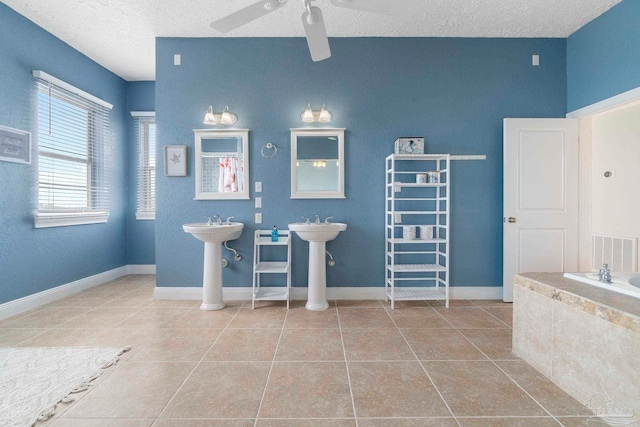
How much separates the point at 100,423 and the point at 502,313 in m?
3.18

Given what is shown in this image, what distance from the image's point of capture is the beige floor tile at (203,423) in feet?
4.54

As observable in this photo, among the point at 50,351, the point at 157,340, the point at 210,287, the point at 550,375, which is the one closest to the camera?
the point at 550,375

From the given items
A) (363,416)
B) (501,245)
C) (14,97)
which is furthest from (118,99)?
(501,245)

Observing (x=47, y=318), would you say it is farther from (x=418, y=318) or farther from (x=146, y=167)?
(x=418, y=318)

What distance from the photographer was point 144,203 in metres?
4.31

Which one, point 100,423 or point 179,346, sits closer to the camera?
point 100,423

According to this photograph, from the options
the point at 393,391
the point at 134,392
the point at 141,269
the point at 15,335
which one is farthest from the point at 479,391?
the point at 141,269

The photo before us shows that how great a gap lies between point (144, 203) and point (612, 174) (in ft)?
19.0

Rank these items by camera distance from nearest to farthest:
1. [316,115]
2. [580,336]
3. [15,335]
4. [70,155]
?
[580,336], [15,335], [316,115], [70,155]

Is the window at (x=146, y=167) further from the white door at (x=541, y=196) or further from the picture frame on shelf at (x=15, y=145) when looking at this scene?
the white door at (x=541, y=196)

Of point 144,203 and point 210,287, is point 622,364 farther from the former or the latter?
point 144,203

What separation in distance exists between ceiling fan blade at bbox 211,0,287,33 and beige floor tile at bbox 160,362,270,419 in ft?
7.52

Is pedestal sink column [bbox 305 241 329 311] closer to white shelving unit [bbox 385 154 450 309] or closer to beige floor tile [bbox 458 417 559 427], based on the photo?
white shelving unit [bbox 385 154 450 309]

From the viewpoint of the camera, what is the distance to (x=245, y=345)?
7.15ft
